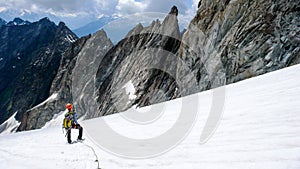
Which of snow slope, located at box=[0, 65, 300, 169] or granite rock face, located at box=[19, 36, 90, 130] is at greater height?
snow slope, located at box=[0, 65, 300, 169]

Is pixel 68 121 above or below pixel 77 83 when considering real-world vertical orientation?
→ above

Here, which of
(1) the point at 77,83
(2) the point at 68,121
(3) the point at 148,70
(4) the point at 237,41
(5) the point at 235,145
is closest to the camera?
(5) the point at 235,145

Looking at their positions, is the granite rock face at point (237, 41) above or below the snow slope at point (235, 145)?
below

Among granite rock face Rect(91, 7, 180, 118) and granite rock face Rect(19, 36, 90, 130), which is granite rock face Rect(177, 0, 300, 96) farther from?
granite rock face Rect(19, 36, 90, 130)

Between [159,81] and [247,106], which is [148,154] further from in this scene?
[159,81]

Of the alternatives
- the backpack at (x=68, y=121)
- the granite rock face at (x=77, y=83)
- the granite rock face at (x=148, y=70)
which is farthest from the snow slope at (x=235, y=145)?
the granite rock face at (x=77, y=83)

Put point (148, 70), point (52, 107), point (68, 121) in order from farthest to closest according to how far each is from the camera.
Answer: point (52, 107)
point (148, 70)
point (68, 121)

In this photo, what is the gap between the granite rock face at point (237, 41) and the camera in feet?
68.8

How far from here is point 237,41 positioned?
2453cm

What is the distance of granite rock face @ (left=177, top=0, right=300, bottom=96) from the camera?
20984mm

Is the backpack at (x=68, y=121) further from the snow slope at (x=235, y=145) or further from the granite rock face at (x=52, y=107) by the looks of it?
the granite rock face at (x=52, y=107)

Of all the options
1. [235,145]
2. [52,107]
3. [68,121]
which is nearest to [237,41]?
[68,121]

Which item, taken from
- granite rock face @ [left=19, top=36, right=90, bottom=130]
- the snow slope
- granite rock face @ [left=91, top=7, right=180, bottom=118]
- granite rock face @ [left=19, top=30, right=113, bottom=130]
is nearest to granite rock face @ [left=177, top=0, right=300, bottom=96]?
granite rock face @ [left=91, top=7, right=180, bottom=118]

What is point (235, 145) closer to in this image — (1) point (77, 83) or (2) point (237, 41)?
(2) point (237, 41)
